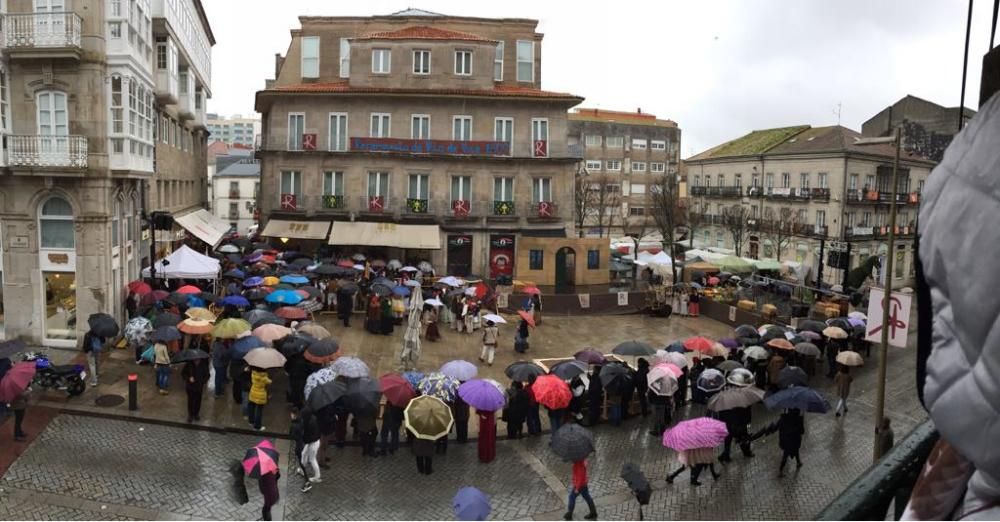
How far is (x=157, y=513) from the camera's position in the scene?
12.2 m

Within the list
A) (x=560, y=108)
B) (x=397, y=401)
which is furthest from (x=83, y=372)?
(x=560, y=108)

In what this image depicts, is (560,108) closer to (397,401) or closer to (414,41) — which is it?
(414,41)

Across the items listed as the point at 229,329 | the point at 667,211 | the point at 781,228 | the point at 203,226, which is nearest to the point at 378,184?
the point at 203,226

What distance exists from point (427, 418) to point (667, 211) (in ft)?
137

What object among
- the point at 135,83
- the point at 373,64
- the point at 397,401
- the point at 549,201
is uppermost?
the point at 373,64

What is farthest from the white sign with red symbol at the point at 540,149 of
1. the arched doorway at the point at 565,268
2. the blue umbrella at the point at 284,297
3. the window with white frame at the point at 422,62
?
the blue umbrella at the point at 284,297

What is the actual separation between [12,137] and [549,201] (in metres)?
26.6

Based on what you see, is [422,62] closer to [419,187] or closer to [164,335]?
[419,187]

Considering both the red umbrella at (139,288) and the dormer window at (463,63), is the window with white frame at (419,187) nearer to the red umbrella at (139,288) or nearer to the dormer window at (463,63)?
the dormer window at (463,63)

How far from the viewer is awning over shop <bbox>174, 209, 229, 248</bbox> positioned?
35438 mm

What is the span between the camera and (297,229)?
4009 cm

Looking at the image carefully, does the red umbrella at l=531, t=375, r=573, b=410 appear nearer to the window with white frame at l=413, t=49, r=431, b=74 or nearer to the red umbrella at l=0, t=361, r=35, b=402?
the red umbrella at l=0, t=361, r=35, b=402

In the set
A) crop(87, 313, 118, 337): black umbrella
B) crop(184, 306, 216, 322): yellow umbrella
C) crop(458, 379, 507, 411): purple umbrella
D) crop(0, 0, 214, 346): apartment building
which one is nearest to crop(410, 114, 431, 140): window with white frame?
crop(0, 0, 214, 346): apartment building

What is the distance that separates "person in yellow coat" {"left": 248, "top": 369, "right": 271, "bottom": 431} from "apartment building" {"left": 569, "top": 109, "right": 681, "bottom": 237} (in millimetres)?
66971
